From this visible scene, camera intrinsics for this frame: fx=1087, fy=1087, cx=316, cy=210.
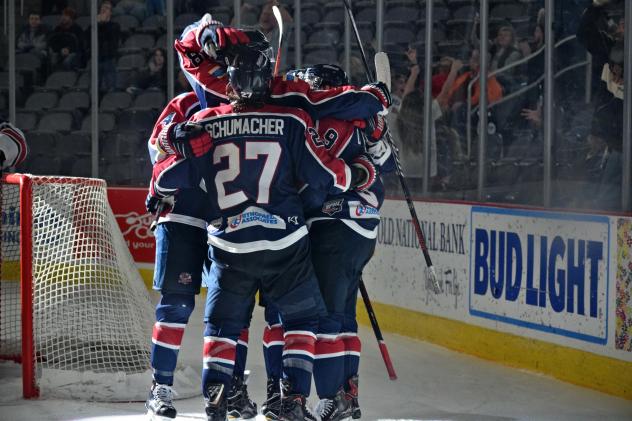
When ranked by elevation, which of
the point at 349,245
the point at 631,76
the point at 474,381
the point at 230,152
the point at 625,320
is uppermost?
the point at 631,76

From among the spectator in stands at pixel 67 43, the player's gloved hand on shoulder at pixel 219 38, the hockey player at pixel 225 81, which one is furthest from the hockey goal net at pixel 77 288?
the spectator in stands at pixel 67 43

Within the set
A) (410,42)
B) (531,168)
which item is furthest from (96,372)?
(410,42)

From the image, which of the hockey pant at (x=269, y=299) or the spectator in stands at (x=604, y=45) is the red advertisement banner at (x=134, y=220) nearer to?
the spectator in stands at (x=604, y=45)

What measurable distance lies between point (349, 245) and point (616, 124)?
6.68ft

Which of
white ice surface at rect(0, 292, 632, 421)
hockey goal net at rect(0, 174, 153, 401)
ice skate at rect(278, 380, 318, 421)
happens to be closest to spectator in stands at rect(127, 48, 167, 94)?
white ice surface at rect(0, 292, 632, 421)

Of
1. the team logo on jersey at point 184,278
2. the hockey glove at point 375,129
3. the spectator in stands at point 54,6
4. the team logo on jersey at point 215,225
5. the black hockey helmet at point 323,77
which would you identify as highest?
the spectator in stands at point 54,6

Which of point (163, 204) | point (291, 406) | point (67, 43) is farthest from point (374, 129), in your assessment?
point (67, 43)

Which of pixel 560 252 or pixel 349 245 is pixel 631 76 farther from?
pixel 349 245

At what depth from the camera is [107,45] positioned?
8742 mm

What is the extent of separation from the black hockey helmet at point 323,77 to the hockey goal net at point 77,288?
1211 millimetres

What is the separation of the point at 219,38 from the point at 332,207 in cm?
73

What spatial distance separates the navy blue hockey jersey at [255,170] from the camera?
3408 millimetres

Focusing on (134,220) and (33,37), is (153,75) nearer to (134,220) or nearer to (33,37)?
(33,37)

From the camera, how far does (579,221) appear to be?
494 cm
